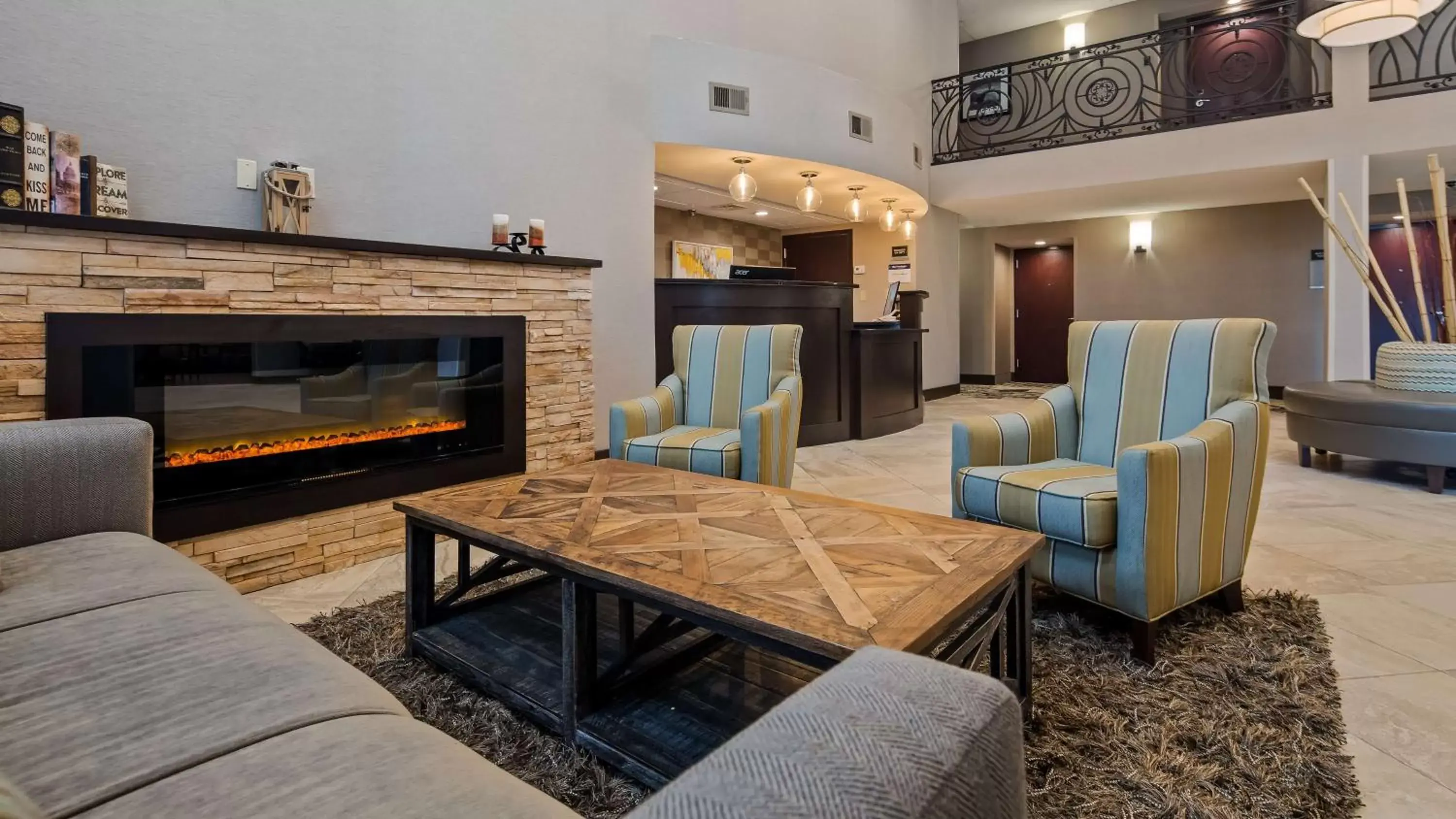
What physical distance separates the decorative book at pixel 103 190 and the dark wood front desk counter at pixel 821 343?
305cm

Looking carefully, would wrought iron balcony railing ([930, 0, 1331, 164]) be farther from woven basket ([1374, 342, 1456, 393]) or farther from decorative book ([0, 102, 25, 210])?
decorative book ([0, 102, 25, 210])

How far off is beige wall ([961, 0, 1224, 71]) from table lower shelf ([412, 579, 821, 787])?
9256 mm

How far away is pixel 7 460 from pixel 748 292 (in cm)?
433

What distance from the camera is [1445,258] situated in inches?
159

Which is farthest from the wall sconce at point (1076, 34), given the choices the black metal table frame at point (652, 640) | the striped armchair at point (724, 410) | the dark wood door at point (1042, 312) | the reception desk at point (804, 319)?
the black metal table frame at point (652, 640)

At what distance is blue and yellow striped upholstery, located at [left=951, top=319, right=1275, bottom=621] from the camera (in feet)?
6.18

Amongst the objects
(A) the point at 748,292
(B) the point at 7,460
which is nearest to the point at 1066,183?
(A) the point at 748,292

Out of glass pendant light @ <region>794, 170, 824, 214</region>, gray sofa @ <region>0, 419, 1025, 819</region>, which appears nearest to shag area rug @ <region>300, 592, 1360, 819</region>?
gray sofa @ <region>0, 419, 1025, 819</region>

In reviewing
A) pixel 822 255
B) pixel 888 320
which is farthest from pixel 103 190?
pixel 822 255

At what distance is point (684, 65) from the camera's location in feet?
16.7

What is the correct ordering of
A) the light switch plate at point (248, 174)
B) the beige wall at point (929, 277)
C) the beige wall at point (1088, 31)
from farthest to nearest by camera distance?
the beige wall at point (1088, 31) → the beige wall at point (929, 277) → the light switch plate at point (248, 174)

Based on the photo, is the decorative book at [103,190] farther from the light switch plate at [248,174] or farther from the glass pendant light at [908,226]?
the glass pendant light at [908,226]

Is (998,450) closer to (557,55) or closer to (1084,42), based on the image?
(557,55)

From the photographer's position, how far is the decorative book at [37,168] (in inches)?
88.2
